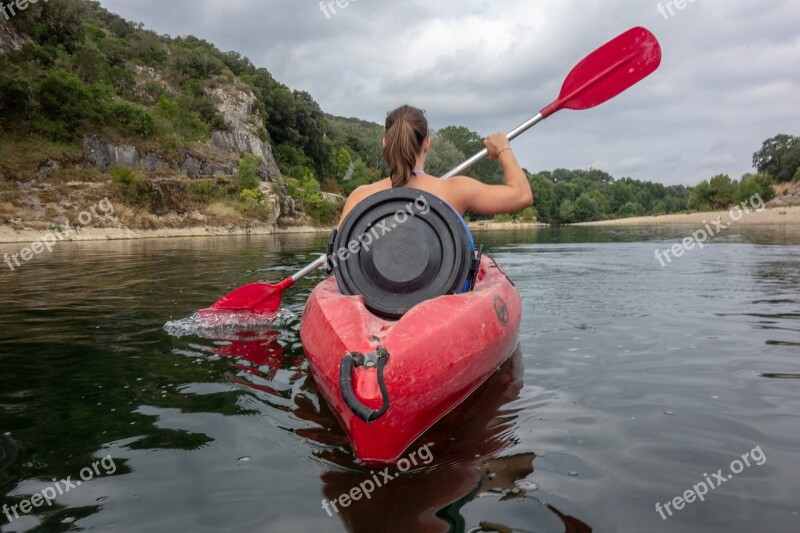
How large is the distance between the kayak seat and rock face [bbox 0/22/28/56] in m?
38.5

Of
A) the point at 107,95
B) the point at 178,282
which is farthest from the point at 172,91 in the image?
the point at 178,282

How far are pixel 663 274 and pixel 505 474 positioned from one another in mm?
8079

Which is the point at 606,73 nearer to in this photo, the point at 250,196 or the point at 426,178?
the point at 426,178

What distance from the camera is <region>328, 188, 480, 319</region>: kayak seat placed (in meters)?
3.12

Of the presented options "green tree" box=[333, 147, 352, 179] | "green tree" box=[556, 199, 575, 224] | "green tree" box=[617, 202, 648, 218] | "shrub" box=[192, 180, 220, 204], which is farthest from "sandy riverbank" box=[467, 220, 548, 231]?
"green tree" box=[617, 202, 648, 218]

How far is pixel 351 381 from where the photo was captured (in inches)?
88.7

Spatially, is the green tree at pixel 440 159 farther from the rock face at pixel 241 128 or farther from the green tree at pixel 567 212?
the green tree at pixel 567 212

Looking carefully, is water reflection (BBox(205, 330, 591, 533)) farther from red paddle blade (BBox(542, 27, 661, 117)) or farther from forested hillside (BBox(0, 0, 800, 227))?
forested hillside (BBox(0, 0, 800, 227))

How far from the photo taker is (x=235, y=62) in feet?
196

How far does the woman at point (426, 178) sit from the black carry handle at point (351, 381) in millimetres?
1335

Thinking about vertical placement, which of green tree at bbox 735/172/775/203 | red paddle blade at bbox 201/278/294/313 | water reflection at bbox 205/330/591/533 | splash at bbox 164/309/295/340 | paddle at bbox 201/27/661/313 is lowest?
water reflection at bbox 205/330/591/533

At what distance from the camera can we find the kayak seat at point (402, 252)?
3117mm

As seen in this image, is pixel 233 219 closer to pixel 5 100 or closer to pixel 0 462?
pixel 5 100

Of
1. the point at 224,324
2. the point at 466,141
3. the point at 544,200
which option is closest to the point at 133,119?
the point at 224,324
